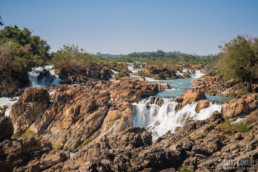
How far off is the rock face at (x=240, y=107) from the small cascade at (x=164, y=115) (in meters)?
1.24

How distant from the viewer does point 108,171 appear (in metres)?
7.46

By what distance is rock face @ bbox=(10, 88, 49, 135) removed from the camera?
21.6 meters

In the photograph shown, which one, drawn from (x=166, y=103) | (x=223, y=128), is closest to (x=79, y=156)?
(x=223, y=128)

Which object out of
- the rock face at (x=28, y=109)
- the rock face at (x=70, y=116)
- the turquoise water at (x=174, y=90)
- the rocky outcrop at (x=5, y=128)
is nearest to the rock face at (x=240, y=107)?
the rock face at (x=70, y=116)

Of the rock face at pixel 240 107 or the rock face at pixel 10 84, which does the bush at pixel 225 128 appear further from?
the rock face at pixel 10 84

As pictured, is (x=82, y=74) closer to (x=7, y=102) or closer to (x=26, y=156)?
(x=7, y=102)

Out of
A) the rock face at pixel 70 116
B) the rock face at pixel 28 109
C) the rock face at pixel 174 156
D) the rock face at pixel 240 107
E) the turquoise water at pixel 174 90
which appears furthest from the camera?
the turquoise water at pixel 174 90

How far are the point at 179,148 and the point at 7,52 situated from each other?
114 ft

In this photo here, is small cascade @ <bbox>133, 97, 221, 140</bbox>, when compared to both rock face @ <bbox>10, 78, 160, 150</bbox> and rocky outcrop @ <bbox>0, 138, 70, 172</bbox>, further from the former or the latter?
rocky outcrop @ <bbox>0, 138, 70, 172</bbox>

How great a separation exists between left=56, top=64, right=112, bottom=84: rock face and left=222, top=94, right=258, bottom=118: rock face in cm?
2817

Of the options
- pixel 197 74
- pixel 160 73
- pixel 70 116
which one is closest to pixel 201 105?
pixel 70 116

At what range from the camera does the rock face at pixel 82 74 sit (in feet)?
131

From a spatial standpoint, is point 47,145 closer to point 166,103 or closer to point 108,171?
point 108,171

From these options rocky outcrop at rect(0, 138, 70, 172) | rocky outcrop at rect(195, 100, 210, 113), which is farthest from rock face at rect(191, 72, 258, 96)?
rocky outcrop at rect(0, 138, 70, 172)
